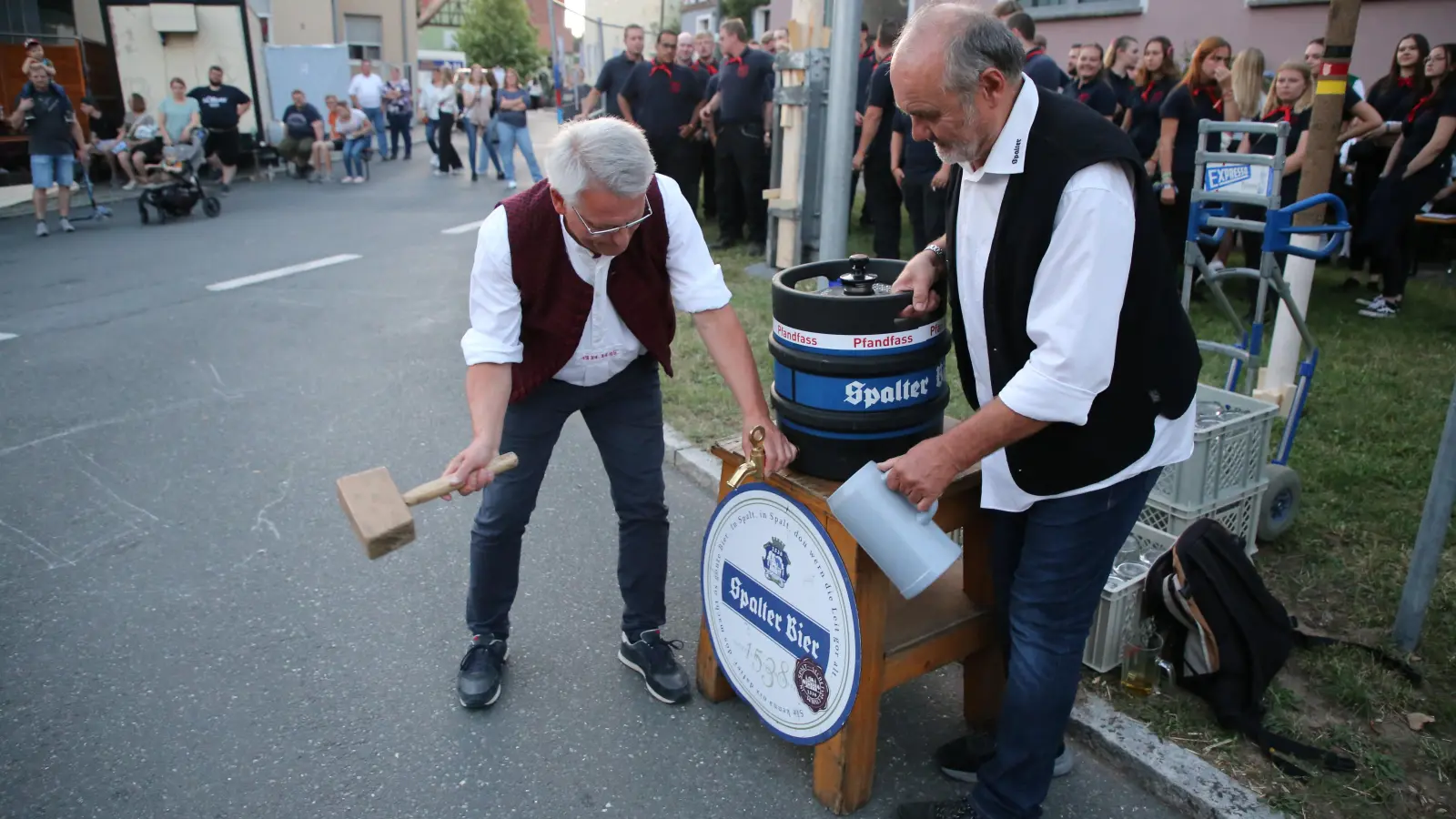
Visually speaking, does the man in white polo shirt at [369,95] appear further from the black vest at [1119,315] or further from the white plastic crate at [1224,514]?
the black vest at [1119,315]

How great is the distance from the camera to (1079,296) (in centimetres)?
186

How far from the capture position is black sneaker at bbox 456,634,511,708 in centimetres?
304

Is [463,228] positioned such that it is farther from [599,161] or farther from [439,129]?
[599,161]

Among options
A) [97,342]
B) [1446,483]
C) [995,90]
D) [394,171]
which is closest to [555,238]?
[995,90]

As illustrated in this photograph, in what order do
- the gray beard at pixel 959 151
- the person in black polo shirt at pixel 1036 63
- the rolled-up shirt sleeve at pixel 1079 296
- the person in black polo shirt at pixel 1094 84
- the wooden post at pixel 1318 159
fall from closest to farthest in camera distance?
the rolled-up shirt sleeve at pixel 1079 296 → the gray beard at pixel 959 151 → the wooden post at pixel 1318 159 → the person in black polo shirt at pixel 1036 63 → the person in black polo shirt at pixel 1094 84

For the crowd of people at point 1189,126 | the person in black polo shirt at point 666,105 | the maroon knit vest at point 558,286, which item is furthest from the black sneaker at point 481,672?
the person in black polo shirt at point 666,105

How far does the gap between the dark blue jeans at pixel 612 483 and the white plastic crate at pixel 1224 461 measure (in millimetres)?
1677

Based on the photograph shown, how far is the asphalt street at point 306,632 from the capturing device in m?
2.72

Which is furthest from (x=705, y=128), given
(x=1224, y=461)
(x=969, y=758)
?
(x=969, y=758)

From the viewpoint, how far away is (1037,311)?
1929 mm

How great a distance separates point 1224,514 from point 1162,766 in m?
1.14

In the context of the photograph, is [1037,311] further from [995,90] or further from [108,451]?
[108,451]

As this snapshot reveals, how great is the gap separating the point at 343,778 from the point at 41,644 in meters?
1.37

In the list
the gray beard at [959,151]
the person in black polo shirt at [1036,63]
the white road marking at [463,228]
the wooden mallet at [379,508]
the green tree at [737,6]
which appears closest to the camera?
the gray beard at [959,151]
